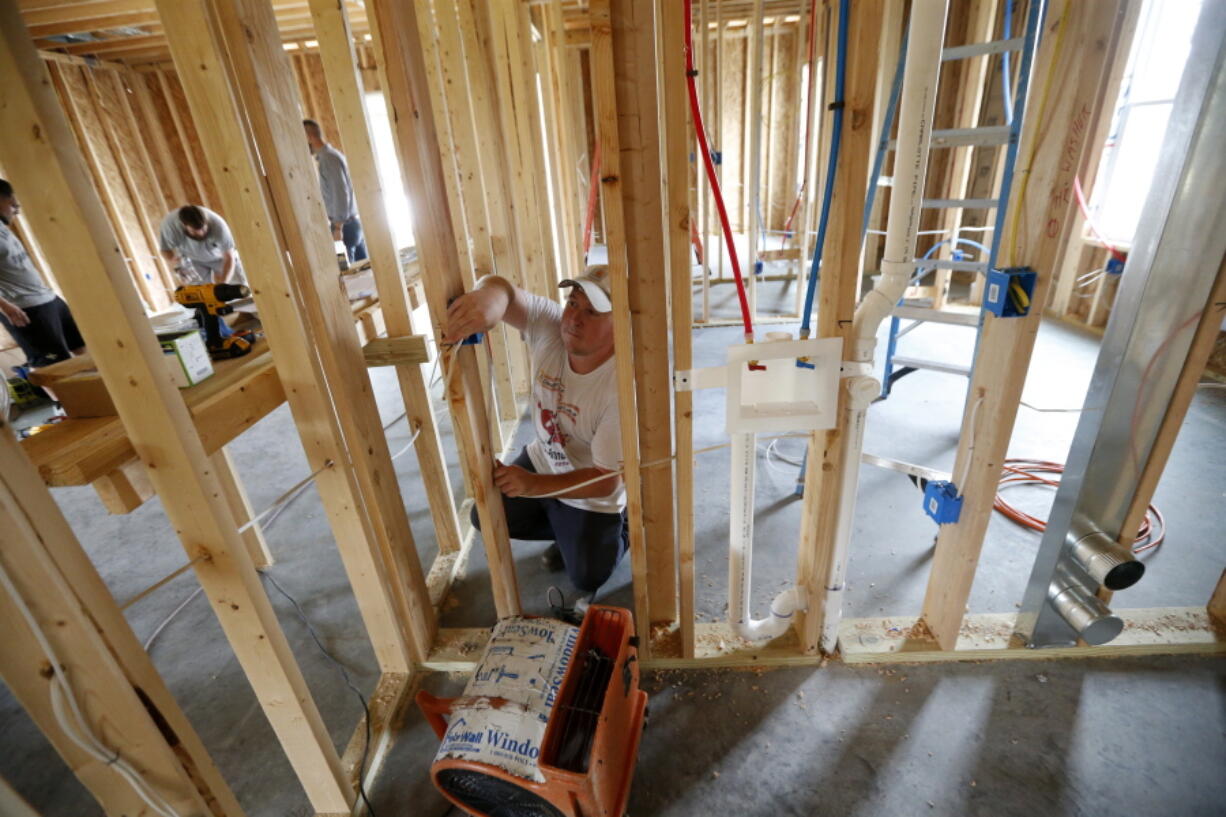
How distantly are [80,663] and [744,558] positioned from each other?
132 centimetres

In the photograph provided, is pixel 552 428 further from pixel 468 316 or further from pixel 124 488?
pixel 124 488

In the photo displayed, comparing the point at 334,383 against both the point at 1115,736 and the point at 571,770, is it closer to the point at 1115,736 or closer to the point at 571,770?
the point at 571,770

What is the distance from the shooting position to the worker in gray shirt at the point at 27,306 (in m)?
3.22

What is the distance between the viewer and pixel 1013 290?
3.74 feet

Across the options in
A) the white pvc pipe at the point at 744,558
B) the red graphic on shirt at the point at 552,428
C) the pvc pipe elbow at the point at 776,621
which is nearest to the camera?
the white pvc pipe at the point at 744,558

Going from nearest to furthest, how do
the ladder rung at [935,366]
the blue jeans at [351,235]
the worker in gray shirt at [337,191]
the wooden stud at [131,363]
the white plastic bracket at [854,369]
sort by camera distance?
the wooden stud at [131,363] → the white plastic bracket at [854,369] → the ladder rung at [935,366] → the worker in gray shirt at [337,191] → the blue jeans at [351,235]

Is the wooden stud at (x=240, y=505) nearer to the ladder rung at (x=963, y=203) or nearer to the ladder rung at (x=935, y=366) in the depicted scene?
the ladder rung at (x=963, y=203)

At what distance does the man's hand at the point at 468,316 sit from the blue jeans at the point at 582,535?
733mm

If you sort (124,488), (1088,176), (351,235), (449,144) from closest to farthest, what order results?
(124,488) → (449,144) → (1088,176) → (351,235)

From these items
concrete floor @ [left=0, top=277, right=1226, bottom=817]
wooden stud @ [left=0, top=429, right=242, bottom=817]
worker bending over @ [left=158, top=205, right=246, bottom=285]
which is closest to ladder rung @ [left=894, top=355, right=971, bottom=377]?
concrete floor @ [left=0, top=277, right=1226, bottom=817]

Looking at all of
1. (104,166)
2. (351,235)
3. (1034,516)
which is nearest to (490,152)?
(1034,516)

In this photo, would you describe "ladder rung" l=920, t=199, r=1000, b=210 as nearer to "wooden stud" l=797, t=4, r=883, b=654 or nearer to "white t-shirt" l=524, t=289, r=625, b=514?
"wooden stud" l=797, t=4, r=883, b=654

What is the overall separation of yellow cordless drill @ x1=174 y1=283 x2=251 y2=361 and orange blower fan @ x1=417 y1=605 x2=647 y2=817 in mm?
999

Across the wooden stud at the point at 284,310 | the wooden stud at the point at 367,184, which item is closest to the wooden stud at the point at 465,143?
the wooden stud at the point at 367,184
